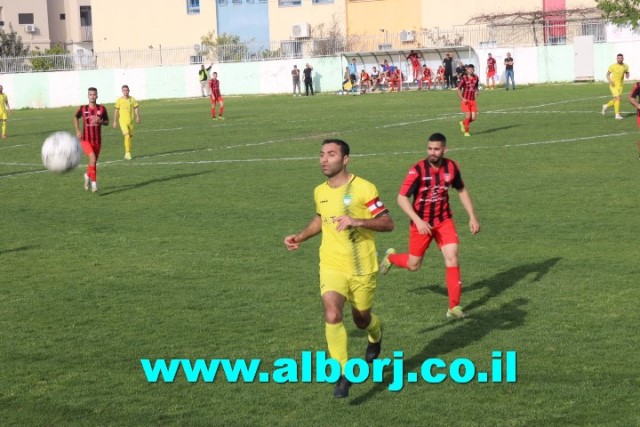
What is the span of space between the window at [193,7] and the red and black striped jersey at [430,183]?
75.5 meters

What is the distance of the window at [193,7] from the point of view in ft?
277

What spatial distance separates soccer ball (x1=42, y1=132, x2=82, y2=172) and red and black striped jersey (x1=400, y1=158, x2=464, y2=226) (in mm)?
8746

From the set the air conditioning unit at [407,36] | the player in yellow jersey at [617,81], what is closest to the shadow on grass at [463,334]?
the player in yellow jersey at [617,81]

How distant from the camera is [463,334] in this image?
1033 cm

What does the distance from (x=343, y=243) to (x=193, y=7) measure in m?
78.6

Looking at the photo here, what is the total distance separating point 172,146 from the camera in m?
33.1

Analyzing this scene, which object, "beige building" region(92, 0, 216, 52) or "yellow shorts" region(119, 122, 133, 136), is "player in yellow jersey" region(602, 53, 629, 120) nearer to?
"yellow shorts" region(119, 122, 133, 136)

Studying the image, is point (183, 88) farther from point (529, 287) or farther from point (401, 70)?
point (529, 287)

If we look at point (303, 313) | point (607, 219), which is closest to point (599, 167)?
point (607, 219)

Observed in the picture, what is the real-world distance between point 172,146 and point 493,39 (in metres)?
39.1

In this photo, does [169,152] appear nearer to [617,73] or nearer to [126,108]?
[126,108]

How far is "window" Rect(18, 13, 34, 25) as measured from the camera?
331 feet

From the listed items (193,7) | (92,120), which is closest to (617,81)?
(92,120)

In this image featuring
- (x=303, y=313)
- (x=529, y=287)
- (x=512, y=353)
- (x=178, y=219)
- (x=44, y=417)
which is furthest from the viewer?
(x=178, y=219)
